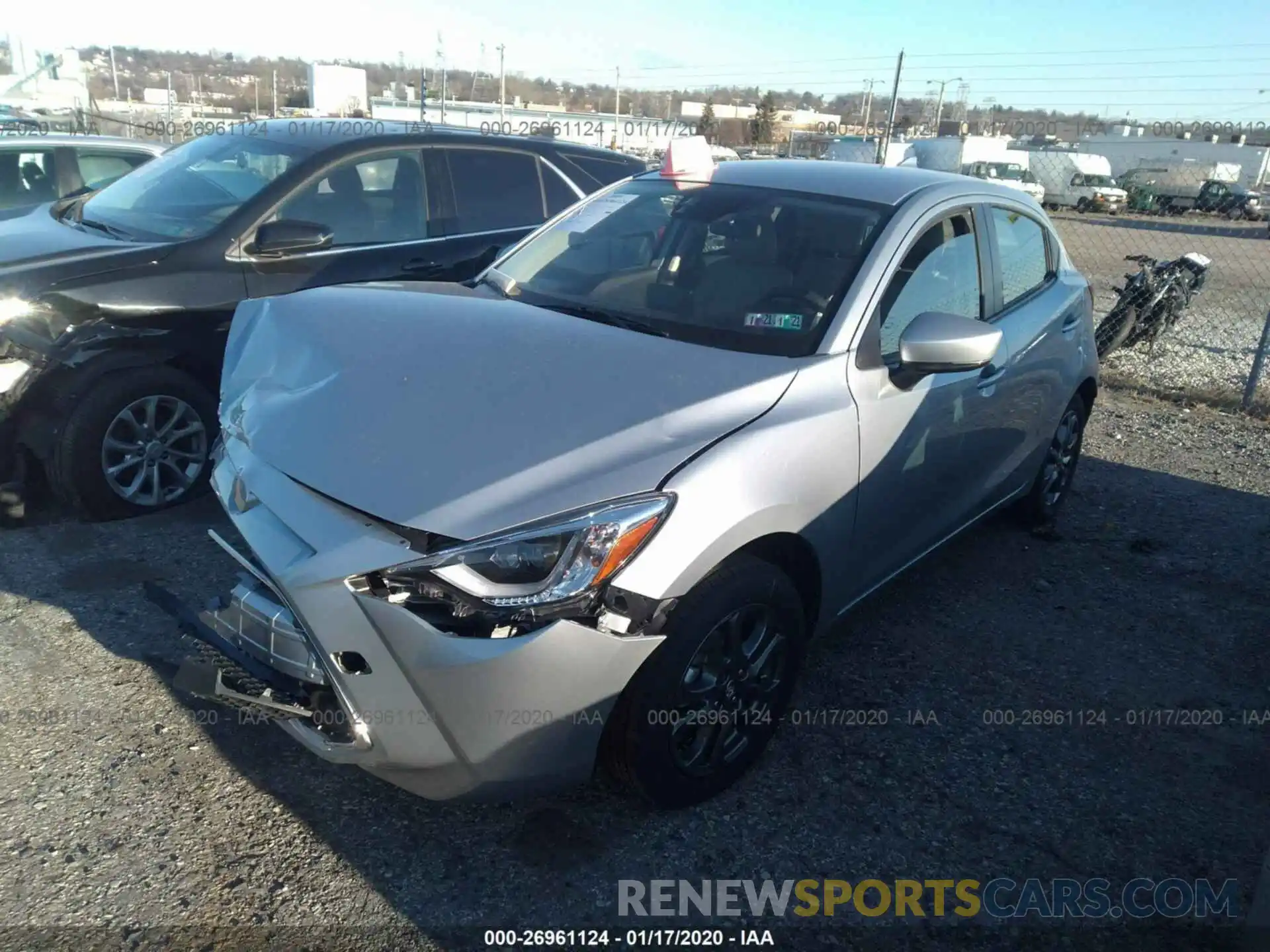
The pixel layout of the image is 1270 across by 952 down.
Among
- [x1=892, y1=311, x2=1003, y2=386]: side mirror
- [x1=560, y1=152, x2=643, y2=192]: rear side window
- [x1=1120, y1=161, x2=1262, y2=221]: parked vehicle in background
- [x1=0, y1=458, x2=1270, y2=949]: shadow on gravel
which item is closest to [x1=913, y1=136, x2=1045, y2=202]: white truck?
[x1=1120, y1=161, x2=1262, y2=221]: parked vehicle in background

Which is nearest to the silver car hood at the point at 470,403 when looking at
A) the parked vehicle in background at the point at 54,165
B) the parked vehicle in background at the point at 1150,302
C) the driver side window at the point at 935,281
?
the driver side window at the point at 935,281

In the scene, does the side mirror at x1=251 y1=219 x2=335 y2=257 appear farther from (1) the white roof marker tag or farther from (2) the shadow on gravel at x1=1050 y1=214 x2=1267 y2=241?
(2) the shadow on gravel at x1=1050 y1=214 x2=1267 y2=241

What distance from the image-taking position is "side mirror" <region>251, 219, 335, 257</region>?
4445 millimetres

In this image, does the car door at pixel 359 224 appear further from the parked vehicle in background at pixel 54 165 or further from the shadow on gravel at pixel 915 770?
the parked vehicle in background at pixel 54 165

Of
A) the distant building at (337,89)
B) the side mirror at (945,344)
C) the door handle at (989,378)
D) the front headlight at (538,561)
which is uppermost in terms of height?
the distant building at (337,89)

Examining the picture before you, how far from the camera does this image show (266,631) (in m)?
2.41

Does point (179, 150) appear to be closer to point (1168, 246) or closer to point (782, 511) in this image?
point (782, 511)

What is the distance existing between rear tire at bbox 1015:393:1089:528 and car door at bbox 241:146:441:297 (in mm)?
3329

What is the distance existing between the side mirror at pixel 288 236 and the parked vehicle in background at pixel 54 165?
135 inches

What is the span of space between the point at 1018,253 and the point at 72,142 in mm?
6977

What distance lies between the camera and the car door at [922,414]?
9.95ft

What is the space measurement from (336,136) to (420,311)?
2409 mm

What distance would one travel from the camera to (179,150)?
18.0 feet

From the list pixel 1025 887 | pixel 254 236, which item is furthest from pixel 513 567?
pixel 254 236
